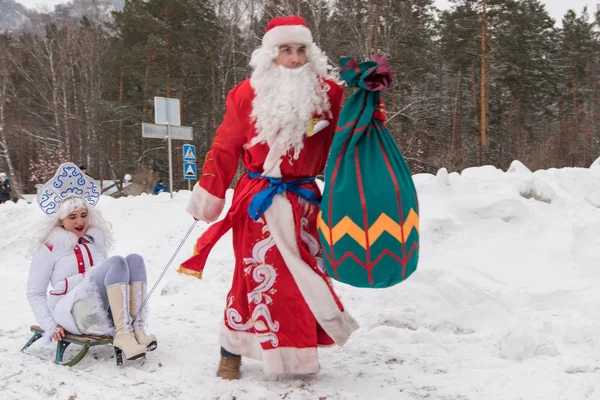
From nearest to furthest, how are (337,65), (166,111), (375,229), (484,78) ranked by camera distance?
(375,229), (166,111), (337,65), (484,78)

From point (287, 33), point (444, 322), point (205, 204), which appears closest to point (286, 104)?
point (287, 33)

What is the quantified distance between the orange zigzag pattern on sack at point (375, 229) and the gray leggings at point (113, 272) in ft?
5.19

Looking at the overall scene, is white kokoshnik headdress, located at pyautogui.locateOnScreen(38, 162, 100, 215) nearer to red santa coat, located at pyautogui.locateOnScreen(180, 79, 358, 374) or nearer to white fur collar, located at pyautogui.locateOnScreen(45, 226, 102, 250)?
white fur collar, located at pyautogui.locateOnScreen(45, 226, 102, 250)

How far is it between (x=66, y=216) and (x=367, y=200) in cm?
220

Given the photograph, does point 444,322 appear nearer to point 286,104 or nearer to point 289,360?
point 289,360

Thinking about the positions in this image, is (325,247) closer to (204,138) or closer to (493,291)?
(493,291)

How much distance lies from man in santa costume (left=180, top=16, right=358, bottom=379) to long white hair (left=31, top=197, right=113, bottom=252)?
3.05 ft

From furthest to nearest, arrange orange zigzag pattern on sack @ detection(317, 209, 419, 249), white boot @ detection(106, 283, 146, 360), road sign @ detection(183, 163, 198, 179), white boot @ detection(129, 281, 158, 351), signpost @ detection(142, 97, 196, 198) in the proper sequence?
1. road sign @ detection(183, 163, 198, 179)
2. signpost @ detection(142, 97, 196, 198)
3. white boot @ detection(129, 281, 158, 351)
4. white boot @ detection(106, 283, 146, 360)
5. orange zigzag pattern on sack @ detection(317, 209, 419, 249)

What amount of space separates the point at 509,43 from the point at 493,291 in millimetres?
19515

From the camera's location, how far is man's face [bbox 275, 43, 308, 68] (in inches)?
116

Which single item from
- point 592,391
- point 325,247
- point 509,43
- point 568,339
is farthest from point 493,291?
point 509,43

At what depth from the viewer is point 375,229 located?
2232 millimetres

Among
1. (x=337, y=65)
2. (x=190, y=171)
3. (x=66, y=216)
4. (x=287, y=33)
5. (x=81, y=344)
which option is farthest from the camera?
(x=337, y=65)

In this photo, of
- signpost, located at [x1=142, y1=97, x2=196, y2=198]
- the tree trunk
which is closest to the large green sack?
signpost, located at [x1=142, y1=97, x2=196, y2=198]
